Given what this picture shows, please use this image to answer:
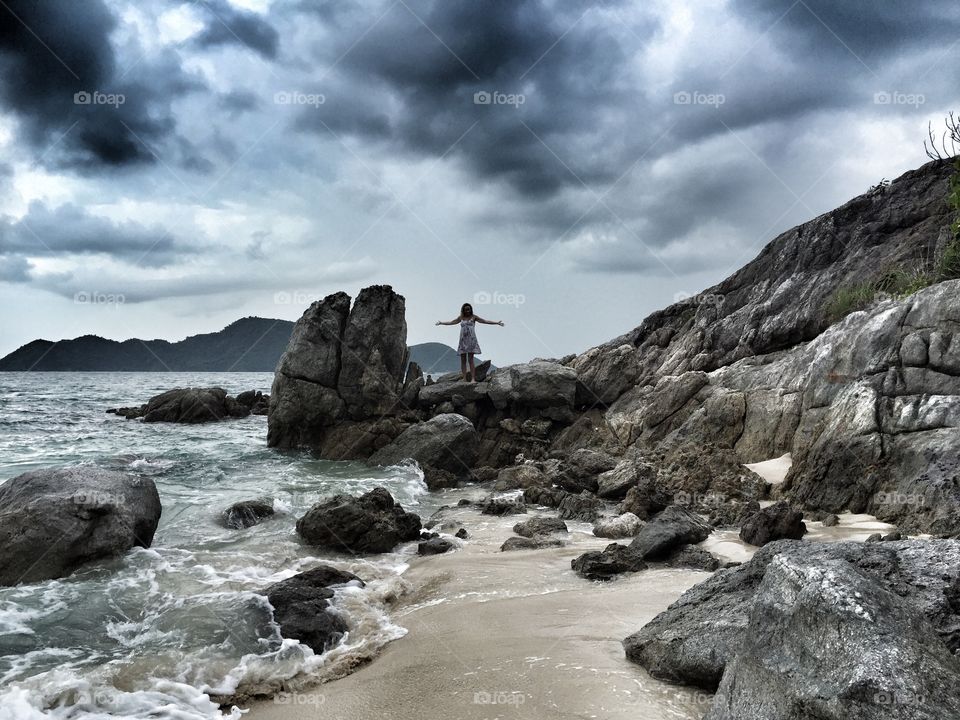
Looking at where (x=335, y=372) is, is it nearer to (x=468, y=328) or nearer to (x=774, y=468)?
(x=468, y=328)

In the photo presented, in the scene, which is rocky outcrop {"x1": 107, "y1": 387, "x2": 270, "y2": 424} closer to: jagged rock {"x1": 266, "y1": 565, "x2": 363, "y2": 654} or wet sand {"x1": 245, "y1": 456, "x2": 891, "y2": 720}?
jagged rock {"x1": 266, "y1": 565, "x2": 363, "y2": 654}

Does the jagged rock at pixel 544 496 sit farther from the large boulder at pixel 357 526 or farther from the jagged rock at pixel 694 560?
the jagged rock at pixel 694 560

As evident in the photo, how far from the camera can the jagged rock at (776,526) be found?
29.0 feet

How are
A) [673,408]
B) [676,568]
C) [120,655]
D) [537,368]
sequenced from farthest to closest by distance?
[537,368] < [673,408] < [676,568] < [120,655]

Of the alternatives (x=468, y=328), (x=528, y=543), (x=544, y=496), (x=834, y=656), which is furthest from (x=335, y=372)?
(x=834, y=656)

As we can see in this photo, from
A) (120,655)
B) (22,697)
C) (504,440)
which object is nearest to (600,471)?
(504,440)

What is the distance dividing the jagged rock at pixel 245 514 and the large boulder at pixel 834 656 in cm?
1053

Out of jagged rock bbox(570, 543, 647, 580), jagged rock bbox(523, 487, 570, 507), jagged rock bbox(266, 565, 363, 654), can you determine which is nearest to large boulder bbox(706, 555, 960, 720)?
jagged rock bbox(570, 543, 647, 580)

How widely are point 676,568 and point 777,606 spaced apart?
4.63m

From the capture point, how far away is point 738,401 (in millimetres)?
15945

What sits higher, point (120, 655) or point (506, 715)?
point (506, 715)

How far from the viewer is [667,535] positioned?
8.52 meters

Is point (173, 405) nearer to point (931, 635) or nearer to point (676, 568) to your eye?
point (676, 568)

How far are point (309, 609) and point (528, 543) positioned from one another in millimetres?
3961
